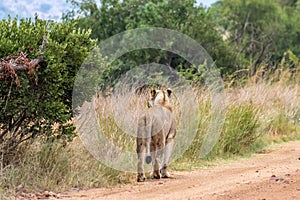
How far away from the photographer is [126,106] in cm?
1152

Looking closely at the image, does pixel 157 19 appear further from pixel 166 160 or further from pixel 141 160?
pixel 141 160

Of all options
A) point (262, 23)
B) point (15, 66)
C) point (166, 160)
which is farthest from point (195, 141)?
point (262, 23)

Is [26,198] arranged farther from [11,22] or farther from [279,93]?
[279,93]

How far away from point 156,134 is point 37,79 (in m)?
2.32

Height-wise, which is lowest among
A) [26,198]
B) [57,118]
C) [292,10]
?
[26,198]

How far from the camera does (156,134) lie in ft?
33.1

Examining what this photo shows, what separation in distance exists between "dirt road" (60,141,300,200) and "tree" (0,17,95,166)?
1204 mm

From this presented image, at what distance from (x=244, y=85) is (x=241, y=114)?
402 cm

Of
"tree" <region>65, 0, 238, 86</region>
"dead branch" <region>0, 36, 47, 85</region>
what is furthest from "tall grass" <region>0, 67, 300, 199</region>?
"tree" <region>65, 0, 238, 86</region>

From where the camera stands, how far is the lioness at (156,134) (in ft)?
32.7

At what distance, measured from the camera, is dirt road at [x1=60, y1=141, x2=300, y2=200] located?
26.1 feet

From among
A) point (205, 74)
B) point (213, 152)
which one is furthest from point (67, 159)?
point (205, 74)

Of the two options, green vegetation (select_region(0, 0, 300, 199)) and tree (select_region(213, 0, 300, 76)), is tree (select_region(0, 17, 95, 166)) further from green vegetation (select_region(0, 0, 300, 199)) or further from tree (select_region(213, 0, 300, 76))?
tree (select_region(213, 0, 300, 76))

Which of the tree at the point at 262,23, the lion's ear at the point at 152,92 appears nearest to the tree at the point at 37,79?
the lion's ear at the point at 152,92
